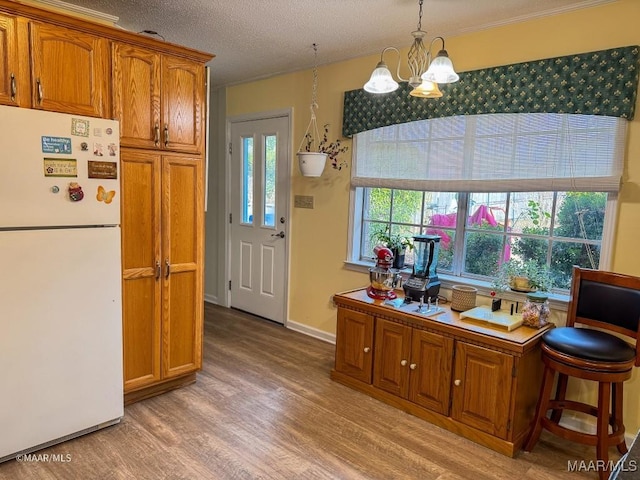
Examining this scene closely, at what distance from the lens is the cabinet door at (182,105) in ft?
8.32

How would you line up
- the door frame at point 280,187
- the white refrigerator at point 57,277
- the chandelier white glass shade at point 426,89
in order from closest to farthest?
1. the white refrigerator at point 57,277
2. the chandelier white glass shade at point 426,89
3. the door frame at point 280,187

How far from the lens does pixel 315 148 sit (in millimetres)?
3844

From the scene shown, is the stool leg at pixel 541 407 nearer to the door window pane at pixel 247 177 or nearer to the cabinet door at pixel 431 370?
the cabinet door at pixel 431 370

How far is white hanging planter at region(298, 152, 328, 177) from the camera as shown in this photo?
3436 mm

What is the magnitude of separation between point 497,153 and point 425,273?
898mm

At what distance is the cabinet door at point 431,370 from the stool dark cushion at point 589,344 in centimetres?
53

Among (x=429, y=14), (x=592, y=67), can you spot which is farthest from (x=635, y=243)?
(x=429, y=14)

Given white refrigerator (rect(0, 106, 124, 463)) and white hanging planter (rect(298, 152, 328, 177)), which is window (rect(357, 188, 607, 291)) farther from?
white refrigerator (rect(0, 106, 124, 463))

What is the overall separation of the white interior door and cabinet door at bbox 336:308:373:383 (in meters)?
1.31

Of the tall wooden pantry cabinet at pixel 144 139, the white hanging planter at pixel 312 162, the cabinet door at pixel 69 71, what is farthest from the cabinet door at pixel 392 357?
the cabinet door at pixel 69 71

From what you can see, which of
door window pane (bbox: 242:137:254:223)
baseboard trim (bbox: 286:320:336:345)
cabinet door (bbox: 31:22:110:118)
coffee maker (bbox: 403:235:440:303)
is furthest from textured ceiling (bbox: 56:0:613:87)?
baseboard trim (bbox: 286:320:336:345)

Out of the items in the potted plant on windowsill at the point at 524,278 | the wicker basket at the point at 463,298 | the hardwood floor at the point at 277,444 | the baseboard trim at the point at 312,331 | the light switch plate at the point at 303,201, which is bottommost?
the hardwood floor at the point at 277,444

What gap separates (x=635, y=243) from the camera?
2.29 metres

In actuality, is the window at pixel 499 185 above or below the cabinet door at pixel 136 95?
below
